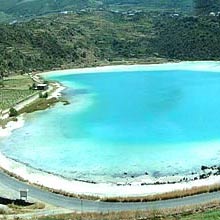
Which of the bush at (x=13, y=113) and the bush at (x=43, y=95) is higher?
the bush at (x=13, y=113)

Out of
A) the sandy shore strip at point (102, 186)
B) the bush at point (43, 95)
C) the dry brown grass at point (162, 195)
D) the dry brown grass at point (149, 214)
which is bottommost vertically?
the bush at point (43, 95)

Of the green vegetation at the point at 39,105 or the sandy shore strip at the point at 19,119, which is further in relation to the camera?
the green vegetation at the point at 39,105

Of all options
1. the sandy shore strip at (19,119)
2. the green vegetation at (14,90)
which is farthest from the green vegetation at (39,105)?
the green vegetation at (14,90)

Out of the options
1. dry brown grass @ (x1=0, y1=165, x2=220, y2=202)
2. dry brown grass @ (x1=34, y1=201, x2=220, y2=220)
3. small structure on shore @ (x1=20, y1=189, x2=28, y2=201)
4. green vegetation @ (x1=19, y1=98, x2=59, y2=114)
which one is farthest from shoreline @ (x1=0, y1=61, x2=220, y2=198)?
green vegetation @ (x1=19, y1=98, x2=59, y2=114)

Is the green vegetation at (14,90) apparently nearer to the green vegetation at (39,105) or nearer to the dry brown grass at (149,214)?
the green vegetation at (39,105)

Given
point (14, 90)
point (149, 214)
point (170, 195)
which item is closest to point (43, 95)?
point (14, 90)

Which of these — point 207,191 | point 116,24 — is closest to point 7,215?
point 207,191

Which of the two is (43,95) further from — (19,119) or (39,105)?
(19,119)
